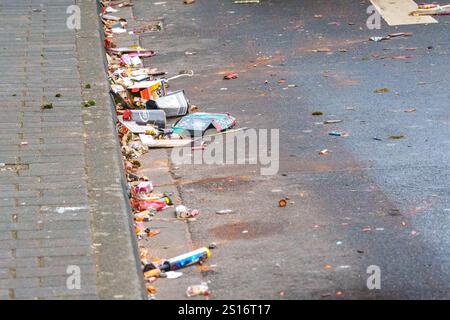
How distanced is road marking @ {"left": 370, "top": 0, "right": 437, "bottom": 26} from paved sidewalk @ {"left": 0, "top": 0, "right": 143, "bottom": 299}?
154 inches

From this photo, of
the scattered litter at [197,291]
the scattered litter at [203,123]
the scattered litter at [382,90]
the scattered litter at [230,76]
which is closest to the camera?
the scattered litter at [197,291]

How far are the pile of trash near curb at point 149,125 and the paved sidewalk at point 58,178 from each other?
11.6 inches

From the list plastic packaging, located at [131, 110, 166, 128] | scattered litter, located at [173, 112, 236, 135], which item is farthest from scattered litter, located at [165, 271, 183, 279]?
plastic packaging, located at [131, 110, 166, 128]

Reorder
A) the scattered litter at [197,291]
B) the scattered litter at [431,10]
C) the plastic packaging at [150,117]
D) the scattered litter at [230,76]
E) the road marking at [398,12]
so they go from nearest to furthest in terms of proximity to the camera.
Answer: the scattered litter at [197,291], the plastic packaging at [150,117], the scattered litter at [230,76], the road marking at [398,12], the scattered litter at [431,10]

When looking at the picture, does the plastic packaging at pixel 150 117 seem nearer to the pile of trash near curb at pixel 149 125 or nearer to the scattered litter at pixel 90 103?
the pile of trash near curb at pixel 149 125

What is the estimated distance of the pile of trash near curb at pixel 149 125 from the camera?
21.1ft

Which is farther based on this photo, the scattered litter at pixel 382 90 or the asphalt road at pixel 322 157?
the scattered litter at pixel 382 90

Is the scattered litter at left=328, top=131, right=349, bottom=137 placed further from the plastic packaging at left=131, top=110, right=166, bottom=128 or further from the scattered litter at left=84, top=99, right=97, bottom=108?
the scattered litter at left=84, top=99, right=97, bottom=108

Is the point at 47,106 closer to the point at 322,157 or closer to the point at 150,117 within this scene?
the point at 150,117

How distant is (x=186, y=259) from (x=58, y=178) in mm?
1311

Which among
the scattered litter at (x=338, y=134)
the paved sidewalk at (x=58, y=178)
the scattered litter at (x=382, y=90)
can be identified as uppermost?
the paved sidewalk at (x=58, y=178)

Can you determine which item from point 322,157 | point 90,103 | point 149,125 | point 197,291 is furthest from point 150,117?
point 197,291

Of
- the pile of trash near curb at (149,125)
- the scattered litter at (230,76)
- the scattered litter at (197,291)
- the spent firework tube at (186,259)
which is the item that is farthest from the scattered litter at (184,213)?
the scattered litter at (230,76)
